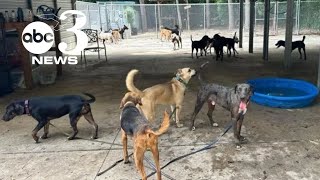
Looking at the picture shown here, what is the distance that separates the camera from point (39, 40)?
9.95 m

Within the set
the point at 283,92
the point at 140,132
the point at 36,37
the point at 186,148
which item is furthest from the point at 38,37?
the point at 140,132

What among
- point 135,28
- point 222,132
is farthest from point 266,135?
point 135,28


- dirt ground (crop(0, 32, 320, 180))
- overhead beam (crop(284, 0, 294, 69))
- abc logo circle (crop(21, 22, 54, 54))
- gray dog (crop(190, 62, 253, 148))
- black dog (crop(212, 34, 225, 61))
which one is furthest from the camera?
black dog (crop(212, 34, 225, 61))

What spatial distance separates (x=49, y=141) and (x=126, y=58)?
9.05 m

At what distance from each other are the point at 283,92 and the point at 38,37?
6.77 metres

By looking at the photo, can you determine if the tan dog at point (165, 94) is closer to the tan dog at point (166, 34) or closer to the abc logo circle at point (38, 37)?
the abc logo circle at point (38, 37)

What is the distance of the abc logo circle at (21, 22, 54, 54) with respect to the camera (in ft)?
29.5

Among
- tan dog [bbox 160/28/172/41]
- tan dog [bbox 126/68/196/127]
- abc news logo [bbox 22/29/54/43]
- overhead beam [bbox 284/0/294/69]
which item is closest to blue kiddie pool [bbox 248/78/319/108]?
tan dog [bbox 126/68/196/127]

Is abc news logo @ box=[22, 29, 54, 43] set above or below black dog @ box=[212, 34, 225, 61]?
above

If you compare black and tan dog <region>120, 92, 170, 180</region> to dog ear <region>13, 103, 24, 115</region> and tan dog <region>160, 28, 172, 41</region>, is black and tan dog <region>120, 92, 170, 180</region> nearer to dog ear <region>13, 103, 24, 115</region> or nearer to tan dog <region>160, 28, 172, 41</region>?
dog ear <region>13, 103, 24, 115</region>

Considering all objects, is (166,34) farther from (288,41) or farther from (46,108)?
(46,108)

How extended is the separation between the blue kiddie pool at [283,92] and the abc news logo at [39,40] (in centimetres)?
570

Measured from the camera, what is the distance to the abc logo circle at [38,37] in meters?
8.98

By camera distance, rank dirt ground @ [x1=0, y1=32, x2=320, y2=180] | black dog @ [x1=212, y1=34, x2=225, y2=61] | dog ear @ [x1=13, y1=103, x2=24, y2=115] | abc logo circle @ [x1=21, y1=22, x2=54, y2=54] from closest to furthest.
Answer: dirt ground @ [x1=0, y1=32, x2=320, y2=180] → dog ear @ [x1=13, y1=103, x2=24, y2=115] → abc logo circle @ [x1=21, y1=22, x2=54, y2=54] → black dog @ [x1=212, y1=34, x2=225, y2=61]
